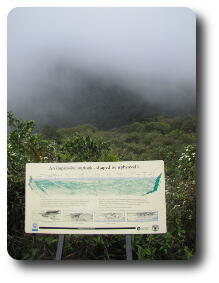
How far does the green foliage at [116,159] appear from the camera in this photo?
1849 millimetres

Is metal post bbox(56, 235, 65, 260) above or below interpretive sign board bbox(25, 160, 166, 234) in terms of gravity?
below

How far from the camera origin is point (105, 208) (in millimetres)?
1847

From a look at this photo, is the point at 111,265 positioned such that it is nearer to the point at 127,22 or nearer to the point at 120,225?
the point at 120,225

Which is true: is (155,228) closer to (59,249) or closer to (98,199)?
(98,199)

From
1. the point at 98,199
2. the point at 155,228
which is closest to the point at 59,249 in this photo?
the point at 98,199

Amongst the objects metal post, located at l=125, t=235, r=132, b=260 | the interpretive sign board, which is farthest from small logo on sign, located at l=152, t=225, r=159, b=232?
A: metal post, located at l=125, t=235, r=132, b=260

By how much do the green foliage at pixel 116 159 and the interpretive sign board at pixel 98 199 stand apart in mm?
36

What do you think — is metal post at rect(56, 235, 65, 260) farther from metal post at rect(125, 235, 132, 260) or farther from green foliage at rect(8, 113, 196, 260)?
metal post at rect(125, 235, 132, 260)

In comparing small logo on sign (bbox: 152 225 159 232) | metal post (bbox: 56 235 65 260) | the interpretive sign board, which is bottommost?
metal post (bbox: 56 235 65 260)

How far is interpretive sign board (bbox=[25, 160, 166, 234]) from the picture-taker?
1.85 meters

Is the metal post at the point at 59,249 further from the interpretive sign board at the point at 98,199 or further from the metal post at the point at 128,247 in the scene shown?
the metal post at the point at 128,247

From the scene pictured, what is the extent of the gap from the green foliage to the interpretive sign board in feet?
0.12

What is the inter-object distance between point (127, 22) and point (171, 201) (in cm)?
92
